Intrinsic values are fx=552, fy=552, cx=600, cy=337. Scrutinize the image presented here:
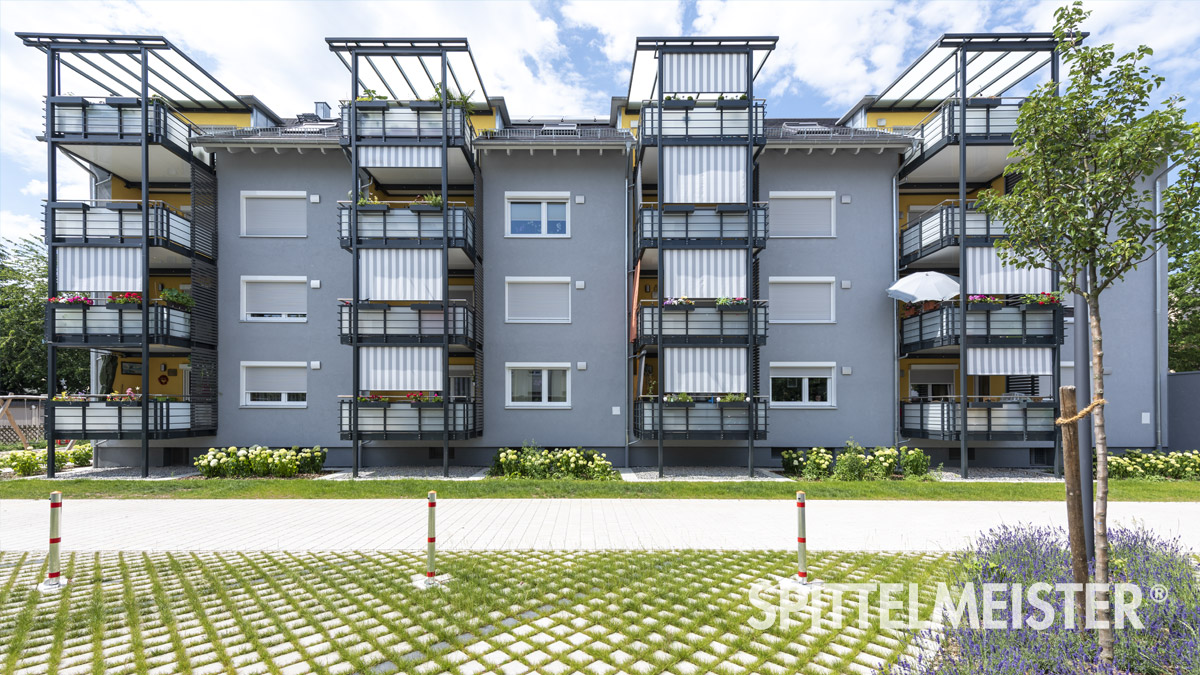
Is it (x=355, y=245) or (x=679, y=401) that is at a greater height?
(x=355, y=245)

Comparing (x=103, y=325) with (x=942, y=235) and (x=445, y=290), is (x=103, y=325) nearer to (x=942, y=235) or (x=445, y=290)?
(x=445, y=290)

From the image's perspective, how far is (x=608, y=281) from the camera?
666 inches

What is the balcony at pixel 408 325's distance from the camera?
15.3 meters

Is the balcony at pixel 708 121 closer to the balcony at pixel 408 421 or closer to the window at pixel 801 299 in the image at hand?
the window at pixel 801 299

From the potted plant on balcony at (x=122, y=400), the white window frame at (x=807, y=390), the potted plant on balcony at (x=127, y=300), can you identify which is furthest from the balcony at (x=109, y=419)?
the white window frame at (x=807, y=390)

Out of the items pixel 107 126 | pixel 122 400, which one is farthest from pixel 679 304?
pixel 107 126

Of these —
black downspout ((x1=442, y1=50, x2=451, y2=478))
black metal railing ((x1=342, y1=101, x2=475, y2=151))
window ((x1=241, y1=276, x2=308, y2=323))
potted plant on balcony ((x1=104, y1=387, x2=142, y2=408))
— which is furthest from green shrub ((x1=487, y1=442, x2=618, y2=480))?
potted plant on balcony ((x1=104, y1=387, x2=142, y2=408))

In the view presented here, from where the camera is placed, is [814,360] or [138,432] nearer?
[138,432]

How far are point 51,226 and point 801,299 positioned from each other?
69.9 ft

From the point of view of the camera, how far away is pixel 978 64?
623 inches

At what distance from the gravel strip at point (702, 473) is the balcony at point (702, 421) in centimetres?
95

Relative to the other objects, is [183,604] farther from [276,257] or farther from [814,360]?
[814,360]

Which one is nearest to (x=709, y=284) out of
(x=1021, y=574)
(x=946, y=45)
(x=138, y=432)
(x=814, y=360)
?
(x=814, y=360)

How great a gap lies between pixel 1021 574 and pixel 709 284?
10995 mm
